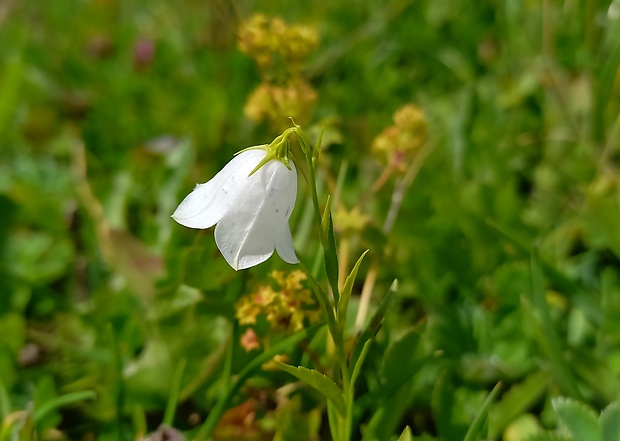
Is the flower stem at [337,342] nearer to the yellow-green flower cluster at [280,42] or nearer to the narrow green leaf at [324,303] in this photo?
the narrow green leaf at [324,303]

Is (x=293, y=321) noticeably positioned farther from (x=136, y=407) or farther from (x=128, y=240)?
(x=128, y=240)

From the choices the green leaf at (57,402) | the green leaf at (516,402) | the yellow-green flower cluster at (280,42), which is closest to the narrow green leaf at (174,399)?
the green leaf at (57,402)

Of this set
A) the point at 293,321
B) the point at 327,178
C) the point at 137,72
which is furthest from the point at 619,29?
the point at 137,72

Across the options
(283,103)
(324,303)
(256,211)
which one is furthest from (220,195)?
(283,103)

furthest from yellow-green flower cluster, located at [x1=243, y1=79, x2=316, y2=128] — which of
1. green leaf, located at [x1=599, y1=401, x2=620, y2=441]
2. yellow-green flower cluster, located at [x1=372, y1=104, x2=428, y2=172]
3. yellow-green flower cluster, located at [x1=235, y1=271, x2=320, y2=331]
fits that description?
green leaf, located at [x1=599, y1=401, x2=620, y2=441]

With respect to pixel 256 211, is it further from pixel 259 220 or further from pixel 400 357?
pixel 400 357

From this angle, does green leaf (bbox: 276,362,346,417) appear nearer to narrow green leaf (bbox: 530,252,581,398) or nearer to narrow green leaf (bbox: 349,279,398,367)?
narrow green leaf (bbox: 349,279,398,367)
